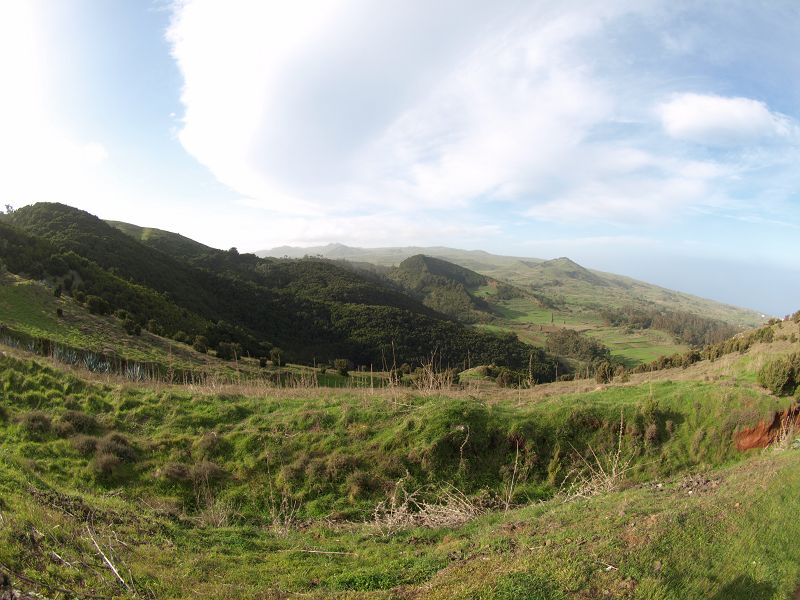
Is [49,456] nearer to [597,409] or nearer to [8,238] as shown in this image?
[597,409]

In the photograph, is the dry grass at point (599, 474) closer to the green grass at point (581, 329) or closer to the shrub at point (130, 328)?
the shrub at point (130, 328)

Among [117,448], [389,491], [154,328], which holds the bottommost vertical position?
[389,491]

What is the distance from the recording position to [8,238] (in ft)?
104

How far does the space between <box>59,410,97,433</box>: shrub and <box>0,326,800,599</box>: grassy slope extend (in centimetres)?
37

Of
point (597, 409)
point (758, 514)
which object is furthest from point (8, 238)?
point (758, 514)

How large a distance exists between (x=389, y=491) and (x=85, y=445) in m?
7.02

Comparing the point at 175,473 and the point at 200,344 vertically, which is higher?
the point at 200,344

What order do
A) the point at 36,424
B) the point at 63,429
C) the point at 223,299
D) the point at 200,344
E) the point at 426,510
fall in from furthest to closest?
the point at 223,299, the point at 200,344, the point at 63,429, the point at 36,424, the point at 426,510

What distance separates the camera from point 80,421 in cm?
1058

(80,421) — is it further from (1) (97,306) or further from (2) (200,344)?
(1) (97,306)

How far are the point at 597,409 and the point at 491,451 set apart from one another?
132 inches

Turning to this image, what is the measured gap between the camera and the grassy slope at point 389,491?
4574 mm

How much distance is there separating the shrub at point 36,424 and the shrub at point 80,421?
0.32 metres

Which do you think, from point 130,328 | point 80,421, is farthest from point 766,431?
point 130,328
